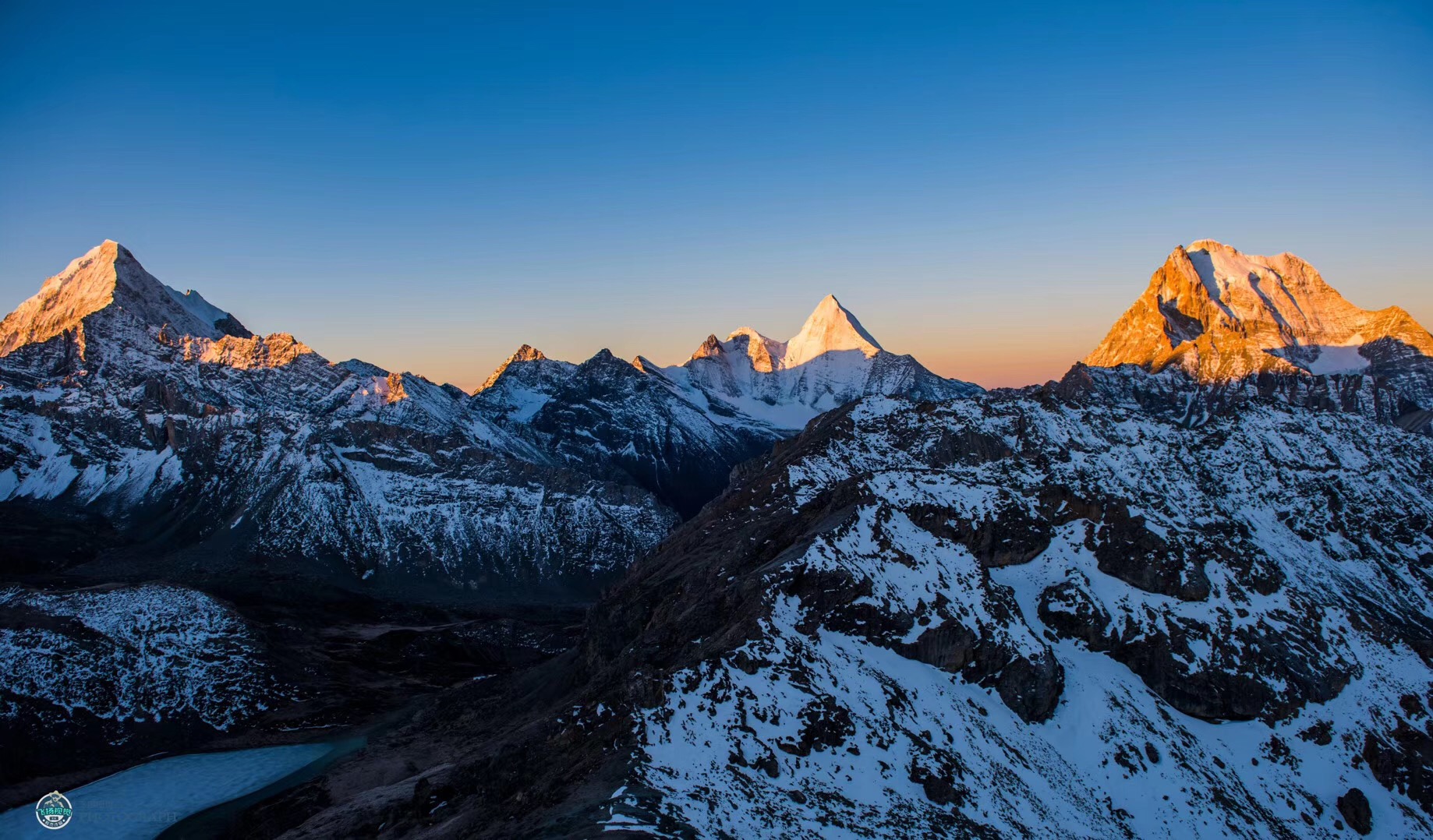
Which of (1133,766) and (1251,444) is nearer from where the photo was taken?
(1133,766)

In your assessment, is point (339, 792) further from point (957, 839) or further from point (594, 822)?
point (957, 839)

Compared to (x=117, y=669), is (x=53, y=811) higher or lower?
lower

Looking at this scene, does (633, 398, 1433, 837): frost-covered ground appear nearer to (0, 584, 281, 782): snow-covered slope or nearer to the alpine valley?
the alpine valley

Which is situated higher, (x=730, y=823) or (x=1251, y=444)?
(x=1251, y=444)

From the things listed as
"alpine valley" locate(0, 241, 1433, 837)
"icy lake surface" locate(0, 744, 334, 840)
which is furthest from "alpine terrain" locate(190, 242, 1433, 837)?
"icy lake surface" locate(0, 744, 334, 840)

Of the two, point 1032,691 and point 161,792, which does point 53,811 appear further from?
point 1032,691

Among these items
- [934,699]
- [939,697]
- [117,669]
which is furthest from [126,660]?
[939,697]

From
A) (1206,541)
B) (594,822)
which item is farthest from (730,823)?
(1206,541)
